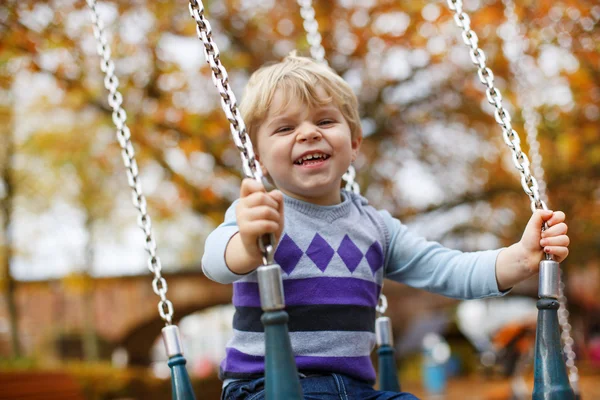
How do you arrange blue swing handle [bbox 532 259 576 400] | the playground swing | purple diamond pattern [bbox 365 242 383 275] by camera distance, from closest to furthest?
the playground swing
blue swing handle [bbox 532 259 576 400]
purple diamond pattern [bbox 365 242 383 275]

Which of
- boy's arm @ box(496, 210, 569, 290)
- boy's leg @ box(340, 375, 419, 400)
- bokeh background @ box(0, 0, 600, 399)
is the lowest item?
boy's leg @ box(340, 375, 419, 400)

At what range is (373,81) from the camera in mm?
7223

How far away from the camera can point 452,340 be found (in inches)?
846

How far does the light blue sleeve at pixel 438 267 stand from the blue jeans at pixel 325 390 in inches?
13.0

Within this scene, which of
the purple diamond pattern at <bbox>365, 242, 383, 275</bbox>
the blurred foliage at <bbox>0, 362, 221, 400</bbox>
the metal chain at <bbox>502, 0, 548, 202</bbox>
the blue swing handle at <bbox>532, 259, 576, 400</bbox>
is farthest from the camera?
the blurred foliage at <bbox>0, 362, 221, 400</bbox>

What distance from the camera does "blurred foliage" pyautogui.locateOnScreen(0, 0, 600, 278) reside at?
593 cm

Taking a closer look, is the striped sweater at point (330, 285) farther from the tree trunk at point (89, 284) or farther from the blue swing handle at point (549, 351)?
the tree trunk at point (89, 284)

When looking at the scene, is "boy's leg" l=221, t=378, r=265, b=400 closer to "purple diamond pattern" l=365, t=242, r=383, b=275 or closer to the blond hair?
"purple diamond pattern" l=365, t=242, r=383, b=275

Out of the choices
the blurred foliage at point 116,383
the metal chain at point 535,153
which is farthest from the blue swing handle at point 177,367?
the blurred foliage at point 116,383

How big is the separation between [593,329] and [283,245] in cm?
2321

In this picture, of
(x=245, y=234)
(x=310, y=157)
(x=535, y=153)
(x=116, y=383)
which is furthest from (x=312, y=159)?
(x=116, y=383)

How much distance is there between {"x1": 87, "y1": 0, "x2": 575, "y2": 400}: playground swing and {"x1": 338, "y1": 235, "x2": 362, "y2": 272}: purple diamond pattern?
443 millimetres

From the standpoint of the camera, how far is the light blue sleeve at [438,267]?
1722mm

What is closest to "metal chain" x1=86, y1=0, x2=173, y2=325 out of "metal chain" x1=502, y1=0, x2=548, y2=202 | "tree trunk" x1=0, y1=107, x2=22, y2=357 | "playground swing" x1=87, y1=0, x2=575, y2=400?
"playground swing" x1=87, y1=0, x2=575, y2=400
